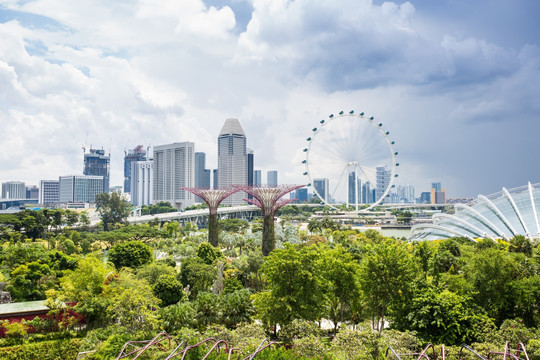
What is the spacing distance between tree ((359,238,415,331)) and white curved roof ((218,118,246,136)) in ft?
534

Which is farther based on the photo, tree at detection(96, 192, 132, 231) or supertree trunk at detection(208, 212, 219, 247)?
tree at detection(96, 192, 132, 231)

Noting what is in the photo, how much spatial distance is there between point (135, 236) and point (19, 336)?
109 feet

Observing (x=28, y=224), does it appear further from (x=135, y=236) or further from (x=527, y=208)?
(x=527, y=208)

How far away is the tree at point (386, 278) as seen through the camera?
18953mm

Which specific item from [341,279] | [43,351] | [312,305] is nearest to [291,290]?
[312,305]

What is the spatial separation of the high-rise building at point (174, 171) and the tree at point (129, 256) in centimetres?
13696

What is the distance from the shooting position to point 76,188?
193 metres

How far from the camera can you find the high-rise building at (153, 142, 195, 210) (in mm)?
169250

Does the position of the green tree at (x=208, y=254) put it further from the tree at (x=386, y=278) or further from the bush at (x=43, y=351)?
the tree at (x=386, y=278)

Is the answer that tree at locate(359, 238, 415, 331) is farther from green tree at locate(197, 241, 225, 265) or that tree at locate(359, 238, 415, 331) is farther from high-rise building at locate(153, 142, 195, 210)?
high-rise building at locate(153, 142, 195, 210)

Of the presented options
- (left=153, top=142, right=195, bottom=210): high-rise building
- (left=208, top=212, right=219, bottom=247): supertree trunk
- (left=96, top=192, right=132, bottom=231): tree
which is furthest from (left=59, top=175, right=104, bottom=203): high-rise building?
(left=208, top=212, right=219, bottom=247): supertree trunk

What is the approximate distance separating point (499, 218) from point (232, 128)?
145058mm

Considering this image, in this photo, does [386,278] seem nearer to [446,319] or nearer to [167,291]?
[446,319]

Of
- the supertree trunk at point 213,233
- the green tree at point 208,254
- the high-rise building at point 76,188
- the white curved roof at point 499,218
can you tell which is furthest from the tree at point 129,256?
the high-rise building at point 76,188
